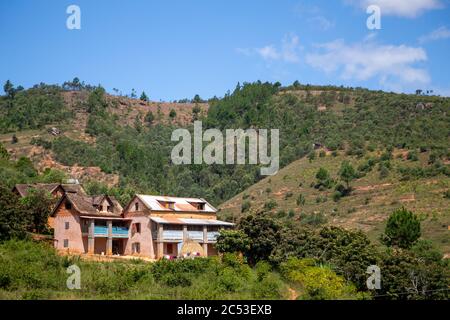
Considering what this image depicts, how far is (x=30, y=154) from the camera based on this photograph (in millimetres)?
114438

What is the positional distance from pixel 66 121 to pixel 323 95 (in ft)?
200

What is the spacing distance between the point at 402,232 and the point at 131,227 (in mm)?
26310

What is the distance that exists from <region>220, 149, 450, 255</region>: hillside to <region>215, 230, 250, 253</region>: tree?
61.6 ft

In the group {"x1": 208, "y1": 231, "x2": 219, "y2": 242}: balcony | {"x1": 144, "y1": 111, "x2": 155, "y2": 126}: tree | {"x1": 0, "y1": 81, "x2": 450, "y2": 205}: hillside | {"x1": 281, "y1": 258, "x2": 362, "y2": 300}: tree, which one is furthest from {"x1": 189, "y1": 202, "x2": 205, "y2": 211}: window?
{"x1": 144, "y1": 111, "x2": 155, "y2": 126}: tree

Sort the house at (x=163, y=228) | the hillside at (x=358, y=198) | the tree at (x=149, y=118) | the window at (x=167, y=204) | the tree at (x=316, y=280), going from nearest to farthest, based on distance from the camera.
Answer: the tree at (x=316, y=280) < the house at (x=163, y=228) < the window at (x=167, y=204) < the hillside at (x=358, y=198) < the tree at (x=149, y=118)

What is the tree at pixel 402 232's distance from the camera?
62656 millimetres

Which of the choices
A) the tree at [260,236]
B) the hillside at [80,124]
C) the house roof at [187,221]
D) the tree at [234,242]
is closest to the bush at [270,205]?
the hillside at [80,124]

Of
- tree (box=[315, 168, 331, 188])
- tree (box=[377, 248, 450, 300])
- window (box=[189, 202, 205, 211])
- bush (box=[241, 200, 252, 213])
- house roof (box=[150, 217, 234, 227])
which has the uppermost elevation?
tree (box=[315, 168, 331, 188])

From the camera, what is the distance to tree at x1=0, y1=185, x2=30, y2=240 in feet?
152

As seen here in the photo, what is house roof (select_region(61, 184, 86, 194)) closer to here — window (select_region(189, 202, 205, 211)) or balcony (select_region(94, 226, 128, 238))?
balcony (select_region(94, 226, 128, 238))

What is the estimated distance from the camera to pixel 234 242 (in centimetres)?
5203

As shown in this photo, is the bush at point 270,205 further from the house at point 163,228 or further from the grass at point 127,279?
the grass at point 127,279

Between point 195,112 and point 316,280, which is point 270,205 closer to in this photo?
point 316,280

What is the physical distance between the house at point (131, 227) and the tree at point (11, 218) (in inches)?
227
